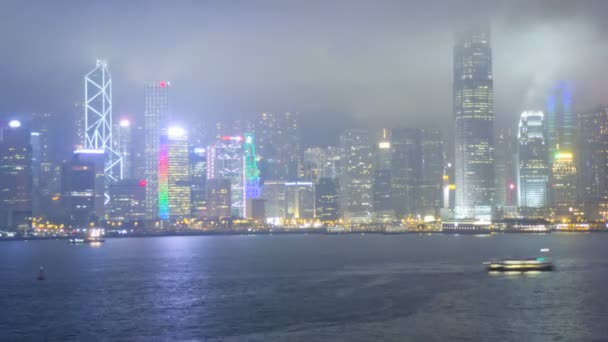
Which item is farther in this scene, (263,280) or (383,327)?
(263,280)

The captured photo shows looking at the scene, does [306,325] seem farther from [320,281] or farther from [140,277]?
[140,277]

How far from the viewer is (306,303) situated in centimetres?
6262

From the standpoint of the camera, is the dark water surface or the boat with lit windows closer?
→ the dark water surface

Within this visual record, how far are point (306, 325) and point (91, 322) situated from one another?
15115 mm

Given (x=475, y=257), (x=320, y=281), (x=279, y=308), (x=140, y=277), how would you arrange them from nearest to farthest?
(x=279, y=308) < (x=320, y=281) < (x=140, y=277) < (x=475, y=257)

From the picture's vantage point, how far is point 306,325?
169 ft

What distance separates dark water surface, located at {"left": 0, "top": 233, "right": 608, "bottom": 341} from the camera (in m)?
49.8

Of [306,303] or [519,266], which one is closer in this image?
[306,303]

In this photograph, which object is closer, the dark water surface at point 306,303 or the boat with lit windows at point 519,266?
the dark water surface at point 306,303

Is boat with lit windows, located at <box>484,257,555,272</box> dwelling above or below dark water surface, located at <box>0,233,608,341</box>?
above

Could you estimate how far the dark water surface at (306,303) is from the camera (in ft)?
163

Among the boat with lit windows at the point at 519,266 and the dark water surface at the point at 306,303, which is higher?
the boat with lit windows at the point at 519,266

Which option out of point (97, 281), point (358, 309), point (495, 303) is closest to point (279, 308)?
point (358, 309)

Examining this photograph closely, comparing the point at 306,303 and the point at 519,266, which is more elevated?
the point at 519,266
